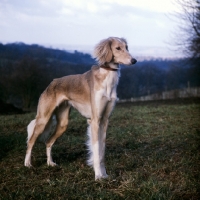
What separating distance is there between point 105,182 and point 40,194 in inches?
36.5

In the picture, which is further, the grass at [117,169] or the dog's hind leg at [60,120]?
the dog's hind leg at [60,120]

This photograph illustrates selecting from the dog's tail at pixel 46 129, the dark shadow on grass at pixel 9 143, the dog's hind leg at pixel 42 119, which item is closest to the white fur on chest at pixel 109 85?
the dog's hind leg at pixel 42 119

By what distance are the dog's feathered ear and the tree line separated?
73.8 feet

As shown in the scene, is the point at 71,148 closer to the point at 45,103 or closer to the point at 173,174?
the point at 45,103

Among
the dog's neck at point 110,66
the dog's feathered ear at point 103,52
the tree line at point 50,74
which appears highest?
the dog's feathered ear at point 103,52

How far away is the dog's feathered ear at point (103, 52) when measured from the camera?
17.4 ft

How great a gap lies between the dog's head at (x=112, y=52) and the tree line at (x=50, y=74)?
22496 mm

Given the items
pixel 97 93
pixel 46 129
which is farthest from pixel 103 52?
pixel 46 129

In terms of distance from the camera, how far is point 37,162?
6.31 m

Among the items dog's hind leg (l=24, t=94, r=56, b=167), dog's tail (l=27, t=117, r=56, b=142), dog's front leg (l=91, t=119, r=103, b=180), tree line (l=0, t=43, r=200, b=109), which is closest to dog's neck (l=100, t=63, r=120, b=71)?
dog's front leg (l=91, t=119, r=103, b=180)

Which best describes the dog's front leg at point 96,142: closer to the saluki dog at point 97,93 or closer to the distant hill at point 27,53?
the saluki dog at point 97,93

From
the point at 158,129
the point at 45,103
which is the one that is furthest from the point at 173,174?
the point at 158,129

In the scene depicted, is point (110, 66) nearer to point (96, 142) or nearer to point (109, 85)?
point (109, 85)

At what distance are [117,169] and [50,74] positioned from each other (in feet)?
155
